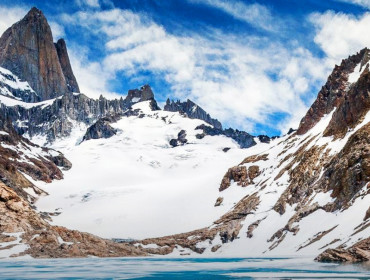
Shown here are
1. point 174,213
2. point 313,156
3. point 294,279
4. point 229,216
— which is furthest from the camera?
point 174,213

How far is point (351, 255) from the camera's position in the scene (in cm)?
5184

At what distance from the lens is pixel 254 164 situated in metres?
175

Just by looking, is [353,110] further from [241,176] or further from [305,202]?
[241,176]

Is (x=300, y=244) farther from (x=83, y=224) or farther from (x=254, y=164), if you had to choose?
(x=83, y=224)

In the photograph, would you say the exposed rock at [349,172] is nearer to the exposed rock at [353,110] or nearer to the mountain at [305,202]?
the mountain at [305,202]

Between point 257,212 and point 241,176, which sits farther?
point 241,176

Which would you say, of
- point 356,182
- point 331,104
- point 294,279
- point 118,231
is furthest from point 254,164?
point 294,279

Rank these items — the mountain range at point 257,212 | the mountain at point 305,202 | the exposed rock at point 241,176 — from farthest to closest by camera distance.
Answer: the exposed rock at point 241,176 < the mountain range at point 257,212 < the mountain at point 305,202

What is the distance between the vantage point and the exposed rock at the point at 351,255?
50562 mm

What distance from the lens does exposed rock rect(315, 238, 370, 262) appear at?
50562 mm

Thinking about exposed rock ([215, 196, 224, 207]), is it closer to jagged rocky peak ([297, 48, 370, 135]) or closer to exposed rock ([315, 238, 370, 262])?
jagged rocky peak ([297, 48, 370, 135])

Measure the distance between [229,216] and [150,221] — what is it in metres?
41.6

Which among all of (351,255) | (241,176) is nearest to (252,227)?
(241,176)

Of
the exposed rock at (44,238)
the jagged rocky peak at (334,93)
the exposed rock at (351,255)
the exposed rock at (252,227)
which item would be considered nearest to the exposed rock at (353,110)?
the exposed rock at (252,227)
